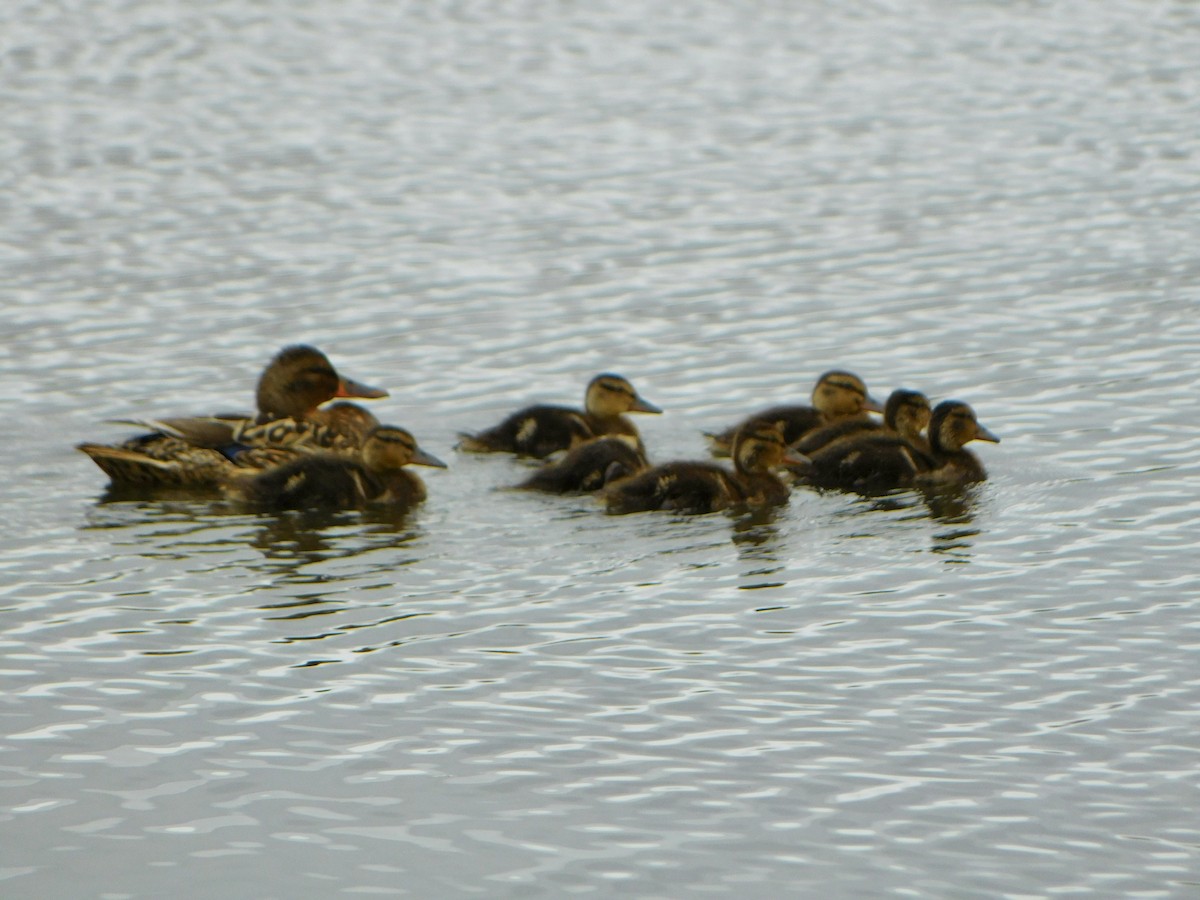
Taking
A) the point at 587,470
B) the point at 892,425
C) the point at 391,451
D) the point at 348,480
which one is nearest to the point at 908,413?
the point at 892,425

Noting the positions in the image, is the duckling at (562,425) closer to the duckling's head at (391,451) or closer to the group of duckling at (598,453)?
the group of duckling at (598,453)

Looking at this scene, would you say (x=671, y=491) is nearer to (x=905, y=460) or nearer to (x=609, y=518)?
(x=609, y=518)

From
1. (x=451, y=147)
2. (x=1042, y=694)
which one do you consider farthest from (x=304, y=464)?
(x=451, y=147)

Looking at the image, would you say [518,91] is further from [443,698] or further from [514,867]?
[514,867]

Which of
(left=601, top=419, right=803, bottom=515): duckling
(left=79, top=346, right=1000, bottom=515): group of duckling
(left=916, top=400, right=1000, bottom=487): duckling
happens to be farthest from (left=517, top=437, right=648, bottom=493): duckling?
(left=916, top=400, right=1000, bottom=487): duckling

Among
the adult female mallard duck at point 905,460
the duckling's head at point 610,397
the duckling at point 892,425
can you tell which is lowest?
the adult female mallard duck at point 905,460

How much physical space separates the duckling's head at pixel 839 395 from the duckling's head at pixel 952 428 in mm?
525

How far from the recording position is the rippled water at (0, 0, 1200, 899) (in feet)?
14.5

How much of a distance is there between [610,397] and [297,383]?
3.63 ft

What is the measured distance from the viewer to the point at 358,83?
1459 cm

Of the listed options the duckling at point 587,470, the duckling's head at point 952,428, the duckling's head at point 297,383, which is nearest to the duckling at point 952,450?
the duckling's head at point 952,428

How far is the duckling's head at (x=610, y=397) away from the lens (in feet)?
24.8

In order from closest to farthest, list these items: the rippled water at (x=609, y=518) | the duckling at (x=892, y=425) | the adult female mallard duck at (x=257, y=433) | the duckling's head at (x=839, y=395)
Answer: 1. the rippled water at (x=609, y=518)
2. the adult female mallard duck at (x=257, y=433)
3. the duckling at (x=892, y=425)
4. the duckling's head at (x=839, y=395)

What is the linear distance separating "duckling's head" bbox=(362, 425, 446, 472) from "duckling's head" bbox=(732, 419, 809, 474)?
0.95 m
